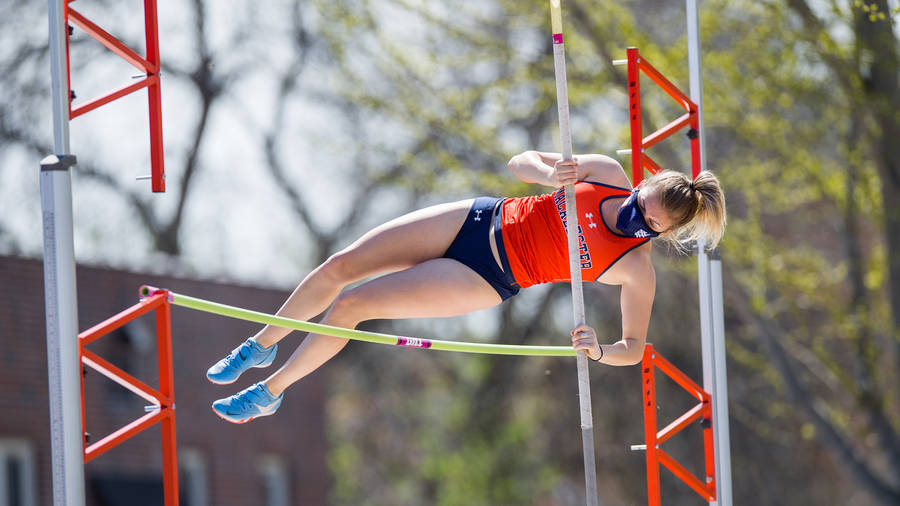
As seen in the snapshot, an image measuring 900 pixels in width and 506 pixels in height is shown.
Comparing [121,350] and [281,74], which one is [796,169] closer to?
[121,350]

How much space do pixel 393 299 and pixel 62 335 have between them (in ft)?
4.26

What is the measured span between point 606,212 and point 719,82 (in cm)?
675

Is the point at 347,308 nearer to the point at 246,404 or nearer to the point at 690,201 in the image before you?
the point at 246,404

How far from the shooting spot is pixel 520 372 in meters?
18.7

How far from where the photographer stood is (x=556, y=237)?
15.9ft

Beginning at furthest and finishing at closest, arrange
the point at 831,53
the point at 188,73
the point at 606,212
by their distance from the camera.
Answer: the point at 188,73 → the point at 831,53 → the point at 606,212

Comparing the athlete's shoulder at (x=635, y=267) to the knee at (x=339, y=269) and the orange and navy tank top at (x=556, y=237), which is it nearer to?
the orange and navy tank top at (x=556, y=237)

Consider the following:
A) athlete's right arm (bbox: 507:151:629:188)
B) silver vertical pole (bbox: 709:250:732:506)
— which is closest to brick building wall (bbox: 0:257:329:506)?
silver vertical pole (bbox: 709:250:732:506)

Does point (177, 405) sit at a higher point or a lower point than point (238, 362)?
lower

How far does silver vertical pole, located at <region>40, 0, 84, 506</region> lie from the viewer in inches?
156

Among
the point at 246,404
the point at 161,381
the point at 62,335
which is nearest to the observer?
the point at 62,335

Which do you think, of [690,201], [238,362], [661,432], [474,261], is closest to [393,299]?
[474,261]

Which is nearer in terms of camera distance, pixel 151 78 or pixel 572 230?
pixel 572 230

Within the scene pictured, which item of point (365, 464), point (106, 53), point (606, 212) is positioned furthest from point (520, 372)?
point (606, 212)
